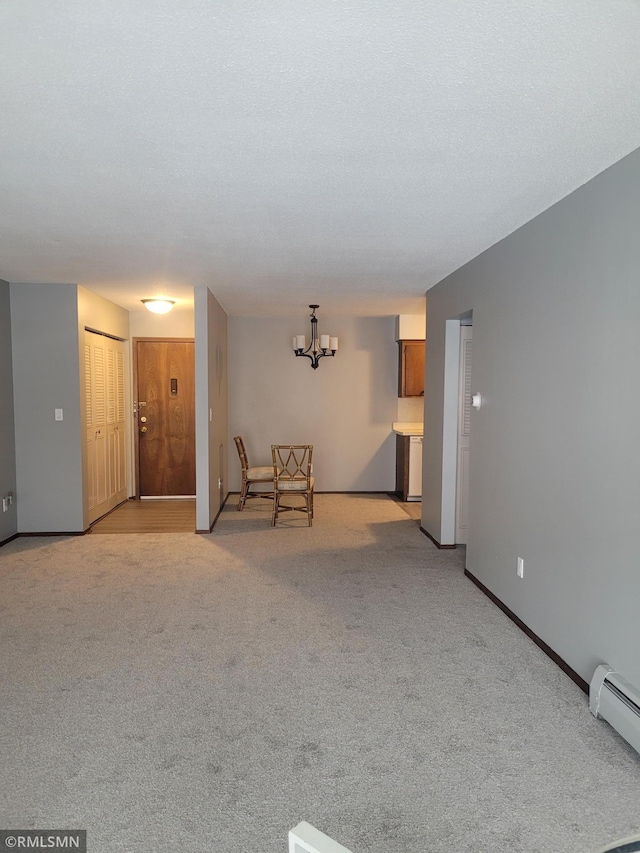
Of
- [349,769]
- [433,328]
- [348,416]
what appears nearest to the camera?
[349,769]

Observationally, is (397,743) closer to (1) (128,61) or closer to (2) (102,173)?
(1) (128,61)

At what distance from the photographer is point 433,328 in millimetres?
5633

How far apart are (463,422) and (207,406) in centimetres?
249

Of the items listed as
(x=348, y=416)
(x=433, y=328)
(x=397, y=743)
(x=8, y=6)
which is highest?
(x=8, y=6)

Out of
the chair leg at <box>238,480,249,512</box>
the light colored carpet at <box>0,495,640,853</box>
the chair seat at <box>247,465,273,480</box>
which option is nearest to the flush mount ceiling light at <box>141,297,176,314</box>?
the chair seat at <box>247,465,273,480</box>

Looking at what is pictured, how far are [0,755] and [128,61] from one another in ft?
8.53

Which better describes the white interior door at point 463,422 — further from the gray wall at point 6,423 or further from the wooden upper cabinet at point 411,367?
the gray wall at point 6,423

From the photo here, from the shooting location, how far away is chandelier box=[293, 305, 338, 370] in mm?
7457

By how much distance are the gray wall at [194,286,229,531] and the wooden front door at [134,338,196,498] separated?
47.4 inches

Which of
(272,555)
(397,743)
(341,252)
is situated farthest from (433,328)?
(397,743)

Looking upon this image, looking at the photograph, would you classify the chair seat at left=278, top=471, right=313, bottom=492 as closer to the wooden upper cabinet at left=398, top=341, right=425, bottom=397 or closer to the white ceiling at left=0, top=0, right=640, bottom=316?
Result: the wooden upper cabinet at left=398, top=341, right=425, bottom=397

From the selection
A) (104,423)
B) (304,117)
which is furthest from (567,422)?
(104,423)

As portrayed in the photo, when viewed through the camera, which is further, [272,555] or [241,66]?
[272,555]

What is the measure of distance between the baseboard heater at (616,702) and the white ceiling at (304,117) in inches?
88.1
